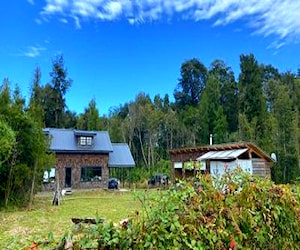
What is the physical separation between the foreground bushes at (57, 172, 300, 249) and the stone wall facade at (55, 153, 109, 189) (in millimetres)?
26158

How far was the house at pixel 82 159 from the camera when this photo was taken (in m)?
28.2

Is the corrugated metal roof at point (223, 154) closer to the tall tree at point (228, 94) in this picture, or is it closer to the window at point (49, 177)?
the window at point (49, 177)

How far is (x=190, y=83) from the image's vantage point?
50219 millimetres

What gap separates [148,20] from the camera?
22500 millimetres

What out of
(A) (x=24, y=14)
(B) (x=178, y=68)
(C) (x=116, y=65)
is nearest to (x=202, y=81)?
(B) (x=178, y=68)

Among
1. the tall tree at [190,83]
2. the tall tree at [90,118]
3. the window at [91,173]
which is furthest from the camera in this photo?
the tall tree at [190,83]

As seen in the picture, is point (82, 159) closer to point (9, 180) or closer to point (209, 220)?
point (9, 180)

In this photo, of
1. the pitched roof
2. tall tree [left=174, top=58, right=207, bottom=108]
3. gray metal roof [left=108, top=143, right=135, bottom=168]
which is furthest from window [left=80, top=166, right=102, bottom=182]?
tall tree [left=174, top=58, right=207, bottom=108]

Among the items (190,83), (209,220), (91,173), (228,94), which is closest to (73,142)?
(91,173)

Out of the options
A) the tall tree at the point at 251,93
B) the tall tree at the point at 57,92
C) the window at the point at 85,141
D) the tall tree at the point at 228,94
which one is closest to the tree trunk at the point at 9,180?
the window at the point at 85,141

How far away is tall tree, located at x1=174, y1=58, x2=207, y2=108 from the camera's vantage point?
49.3 m

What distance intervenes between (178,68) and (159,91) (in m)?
5.27

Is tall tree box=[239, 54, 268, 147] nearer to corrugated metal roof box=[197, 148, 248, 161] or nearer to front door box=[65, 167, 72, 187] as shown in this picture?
corrugated metal roof box=[197, 148, 248, 161]

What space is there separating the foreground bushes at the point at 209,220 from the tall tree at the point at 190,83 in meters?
46.0
